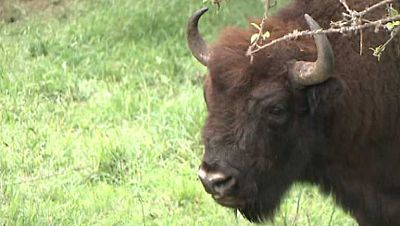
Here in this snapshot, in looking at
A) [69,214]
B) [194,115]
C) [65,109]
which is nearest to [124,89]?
[65,109]

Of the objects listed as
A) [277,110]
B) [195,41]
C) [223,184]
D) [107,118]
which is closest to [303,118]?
[277,110]

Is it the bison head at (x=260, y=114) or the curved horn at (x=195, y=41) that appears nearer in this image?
the bison head at (x=260, y=114)

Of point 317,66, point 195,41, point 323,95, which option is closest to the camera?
point 317,66

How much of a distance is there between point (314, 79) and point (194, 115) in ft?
10.2

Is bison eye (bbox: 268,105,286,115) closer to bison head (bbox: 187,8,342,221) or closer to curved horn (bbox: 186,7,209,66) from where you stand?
bison head (bbox: 187,8,342,221)

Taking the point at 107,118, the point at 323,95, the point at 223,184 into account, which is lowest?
the point at 107,118

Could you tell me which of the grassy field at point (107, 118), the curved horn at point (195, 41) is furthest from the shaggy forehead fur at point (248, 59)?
the grassy field at point (107, 118)

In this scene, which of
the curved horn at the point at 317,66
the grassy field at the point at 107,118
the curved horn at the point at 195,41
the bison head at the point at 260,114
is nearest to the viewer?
the curved horn at the point at 317,66

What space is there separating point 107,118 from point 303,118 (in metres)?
3.46

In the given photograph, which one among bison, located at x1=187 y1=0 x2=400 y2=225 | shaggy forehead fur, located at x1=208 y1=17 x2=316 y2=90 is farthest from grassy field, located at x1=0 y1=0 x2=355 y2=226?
shaggy forehead fur, located at x1=208 y1=17 x2=316 y2=90

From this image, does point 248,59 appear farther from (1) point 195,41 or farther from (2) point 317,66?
(1) point 195,41

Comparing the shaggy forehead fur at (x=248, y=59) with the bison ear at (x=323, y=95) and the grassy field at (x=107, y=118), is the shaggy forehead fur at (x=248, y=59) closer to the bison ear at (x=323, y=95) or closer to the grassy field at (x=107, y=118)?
the bison ear at (x=323, y=95)

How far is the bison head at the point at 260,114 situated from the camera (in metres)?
4.43

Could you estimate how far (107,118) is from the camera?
7781 mm
